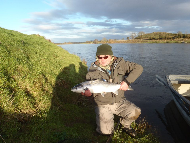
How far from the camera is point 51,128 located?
4824 millimetres

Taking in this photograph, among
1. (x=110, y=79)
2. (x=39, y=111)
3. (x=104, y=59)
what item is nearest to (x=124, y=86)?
(x=110, y=79)

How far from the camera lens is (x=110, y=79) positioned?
4.55 metres

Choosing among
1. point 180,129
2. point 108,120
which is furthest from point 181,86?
point 108,120

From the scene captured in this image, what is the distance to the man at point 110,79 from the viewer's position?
Answer: 443 centimetres

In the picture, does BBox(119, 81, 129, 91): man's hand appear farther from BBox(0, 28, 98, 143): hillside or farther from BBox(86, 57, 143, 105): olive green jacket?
BBox(0, 28, 98, 143): hillside

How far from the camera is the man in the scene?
4.43 metres

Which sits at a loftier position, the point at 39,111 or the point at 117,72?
the point at 117,72

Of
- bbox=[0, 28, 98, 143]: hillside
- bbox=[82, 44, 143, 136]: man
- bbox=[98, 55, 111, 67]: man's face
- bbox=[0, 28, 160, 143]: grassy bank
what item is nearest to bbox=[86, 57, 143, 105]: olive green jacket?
bbox=[82, 44, 143, 136]: man

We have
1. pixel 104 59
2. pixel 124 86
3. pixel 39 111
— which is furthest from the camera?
pixel 39 111

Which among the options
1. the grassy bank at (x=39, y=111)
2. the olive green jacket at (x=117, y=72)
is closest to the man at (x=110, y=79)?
the olive green jacket at (x=117, y=72)

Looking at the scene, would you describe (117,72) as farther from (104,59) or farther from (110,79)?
(104,59)

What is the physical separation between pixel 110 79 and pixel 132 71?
85 centimetres

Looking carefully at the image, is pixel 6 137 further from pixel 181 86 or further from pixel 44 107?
pixel 181 86

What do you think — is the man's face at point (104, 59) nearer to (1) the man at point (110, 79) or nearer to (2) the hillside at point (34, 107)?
(1) the man at point (110, 79)
